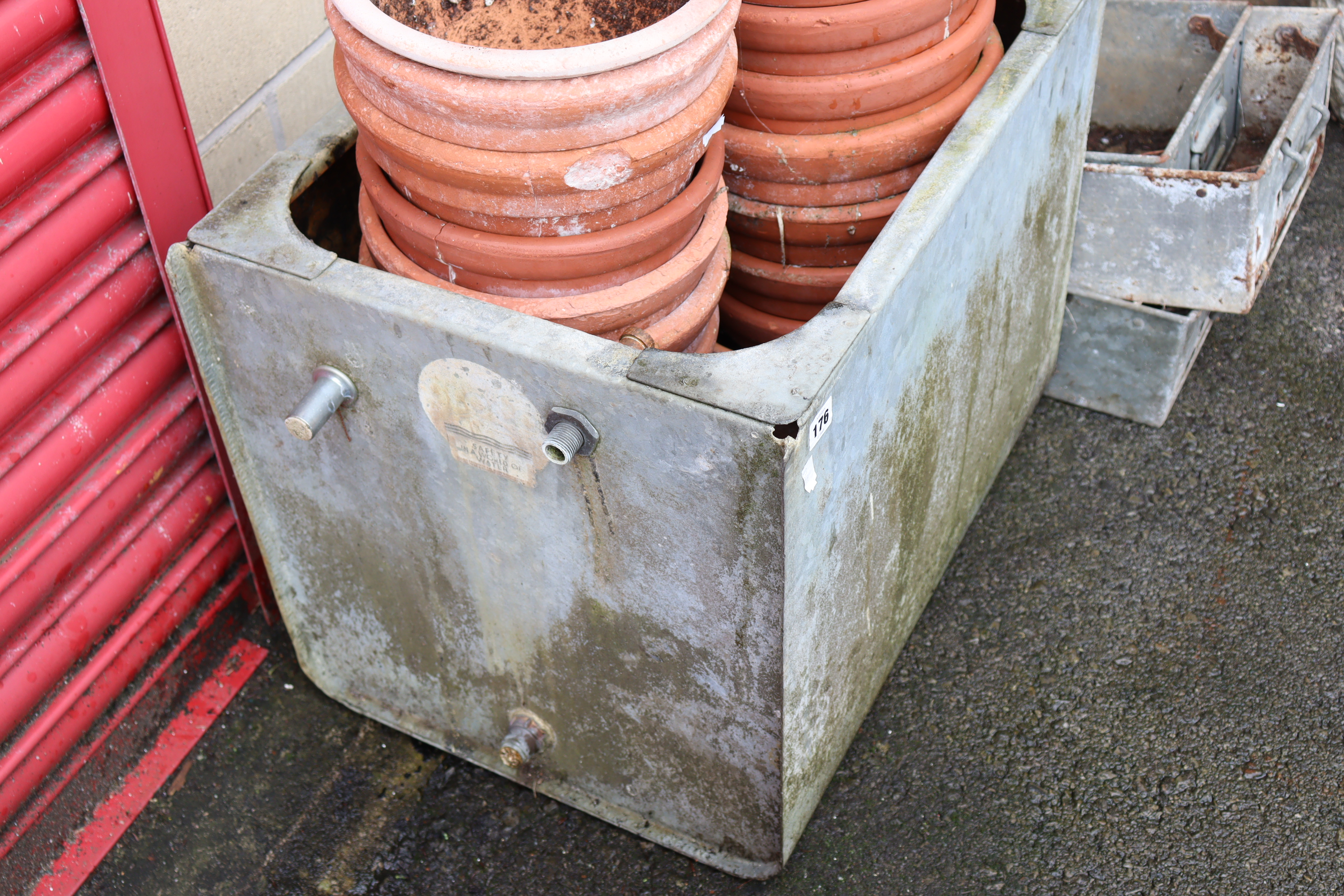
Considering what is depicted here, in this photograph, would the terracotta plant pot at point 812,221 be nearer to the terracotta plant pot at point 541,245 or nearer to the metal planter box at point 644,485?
the metal planter box at point 644,485

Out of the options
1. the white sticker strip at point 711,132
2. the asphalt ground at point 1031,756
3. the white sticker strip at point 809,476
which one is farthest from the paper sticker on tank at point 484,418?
the asphalt ground at point 1031,756

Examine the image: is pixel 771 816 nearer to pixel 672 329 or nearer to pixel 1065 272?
pixel 672 329

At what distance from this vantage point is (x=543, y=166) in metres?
1.79

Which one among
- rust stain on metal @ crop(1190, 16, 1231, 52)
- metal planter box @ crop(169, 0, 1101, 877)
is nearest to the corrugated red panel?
metal planter box @ crop(169, 0, 1101, 877)

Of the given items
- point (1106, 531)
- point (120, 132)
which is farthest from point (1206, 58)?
point (120, 132)

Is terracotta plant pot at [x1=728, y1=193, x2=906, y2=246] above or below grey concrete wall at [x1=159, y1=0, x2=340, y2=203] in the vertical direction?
below

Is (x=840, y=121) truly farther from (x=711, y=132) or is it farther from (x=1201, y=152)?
(x=1201, y=152)

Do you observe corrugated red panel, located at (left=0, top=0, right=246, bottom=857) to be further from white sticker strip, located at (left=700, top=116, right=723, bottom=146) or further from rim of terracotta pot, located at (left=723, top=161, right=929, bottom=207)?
rim of terracotta pot, located at (left=723, top=161, right=929, bottom=207)

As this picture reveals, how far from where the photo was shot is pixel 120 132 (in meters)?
2.13

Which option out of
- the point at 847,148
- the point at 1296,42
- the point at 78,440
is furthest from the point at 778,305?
the point at 1296,42

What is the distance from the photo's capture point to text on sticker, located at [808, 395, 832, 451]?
174 cm

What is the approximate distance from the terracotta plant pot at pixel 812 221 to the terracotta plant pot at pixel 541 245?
31 centimetres

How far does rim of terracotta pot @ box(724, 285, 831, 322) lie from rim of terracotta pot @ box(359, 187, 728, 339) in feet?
1.37

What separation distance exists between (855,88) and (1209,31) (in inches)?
66.3
